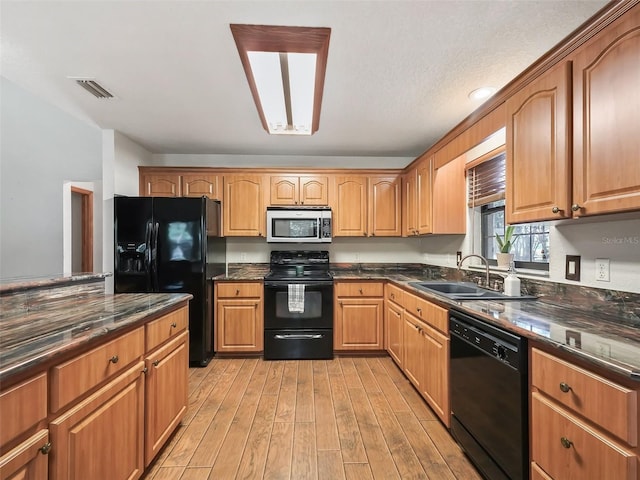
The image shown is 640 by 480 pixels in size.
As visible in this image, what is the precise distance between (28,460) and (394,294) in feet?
8.67

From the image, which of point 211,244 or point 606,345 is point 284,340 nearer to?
point 211,244

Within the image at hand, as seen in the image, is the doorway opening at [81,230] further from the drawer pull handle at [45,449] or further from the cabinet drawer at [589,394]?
the cabinet drawer at [589,394]

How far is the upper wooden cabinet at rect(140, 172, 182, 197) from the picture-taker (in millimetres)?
3455

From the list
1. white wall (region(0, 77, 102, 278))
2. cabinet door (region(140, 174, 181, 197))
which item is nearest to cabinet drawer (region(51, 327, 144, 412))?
cabinet door (region(140, 174, 181, 197))

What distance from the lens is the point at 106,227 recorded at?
311cm

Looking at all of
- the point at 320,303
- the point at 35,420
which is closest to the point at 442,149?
the point at 320,303

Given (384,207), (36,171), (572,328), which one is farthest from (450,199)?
(36,171)

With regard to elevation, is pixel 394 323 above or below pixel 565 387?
below

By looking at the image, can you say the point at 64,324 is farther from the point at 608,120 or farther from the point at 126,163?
the point at 126,163

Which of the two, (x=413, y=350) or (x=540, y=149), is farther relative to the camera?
(x=413, y=350)

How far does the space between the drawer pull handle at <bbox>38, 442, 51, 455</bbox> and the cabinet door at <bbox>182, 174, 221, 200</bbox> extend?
2.83 m

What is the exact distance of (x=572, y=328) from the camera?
47.7 inches

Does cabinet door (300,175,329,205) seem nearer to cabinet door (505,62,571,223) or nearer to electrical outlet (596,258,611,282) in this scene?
cabinet door (505,62,571,223)

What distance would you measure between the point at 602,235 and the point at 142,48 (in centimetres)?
273
